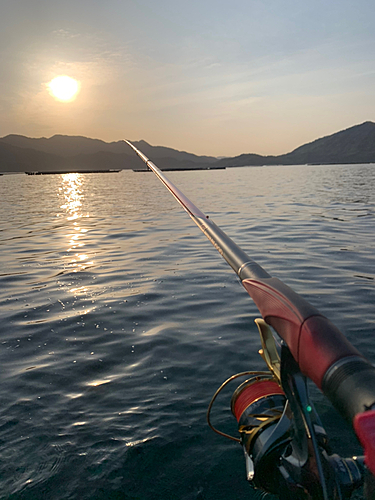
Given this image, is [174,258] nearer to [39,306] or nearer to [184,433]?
[39,306]

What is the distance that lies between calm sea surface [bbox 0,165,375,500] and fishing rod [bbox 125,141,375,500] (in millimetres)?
947

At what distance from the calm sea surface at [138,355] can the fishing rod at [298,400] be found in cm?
95

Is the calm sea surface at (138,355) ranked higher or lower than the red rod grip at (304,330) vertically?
lower

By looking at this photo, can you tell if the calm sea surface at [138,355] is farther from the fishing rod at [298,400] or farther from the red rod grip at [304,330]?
the red rod grip at [304,330]

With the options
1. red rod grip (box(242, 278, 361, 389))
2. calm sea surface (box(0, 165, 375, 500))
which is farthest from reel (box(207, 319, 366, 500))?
calm sea surface (box(0, 165, 375, 500))

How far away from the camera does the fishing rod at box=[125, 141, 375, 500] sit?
1.60m

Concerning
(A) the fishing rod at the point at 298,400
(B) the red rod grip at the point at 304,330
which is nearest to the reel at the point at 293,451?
(A) the fishing rod at the point at 298,400

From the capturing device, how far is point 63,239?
665 inches

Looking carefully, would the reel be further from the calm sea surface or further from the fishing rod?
the calm sea surface

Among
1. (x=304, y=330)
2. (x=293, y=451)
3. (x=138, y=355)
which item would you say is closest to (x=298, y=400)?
(x=293, y=451)

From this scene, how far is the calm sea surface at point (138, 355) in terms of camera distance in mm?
3617

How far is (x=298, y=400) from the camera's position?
89.8 inches

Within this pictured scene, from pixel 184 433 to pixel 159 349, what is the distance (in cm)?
207

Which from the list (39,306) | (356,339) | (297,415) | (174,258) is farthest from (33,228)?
(297,415)
